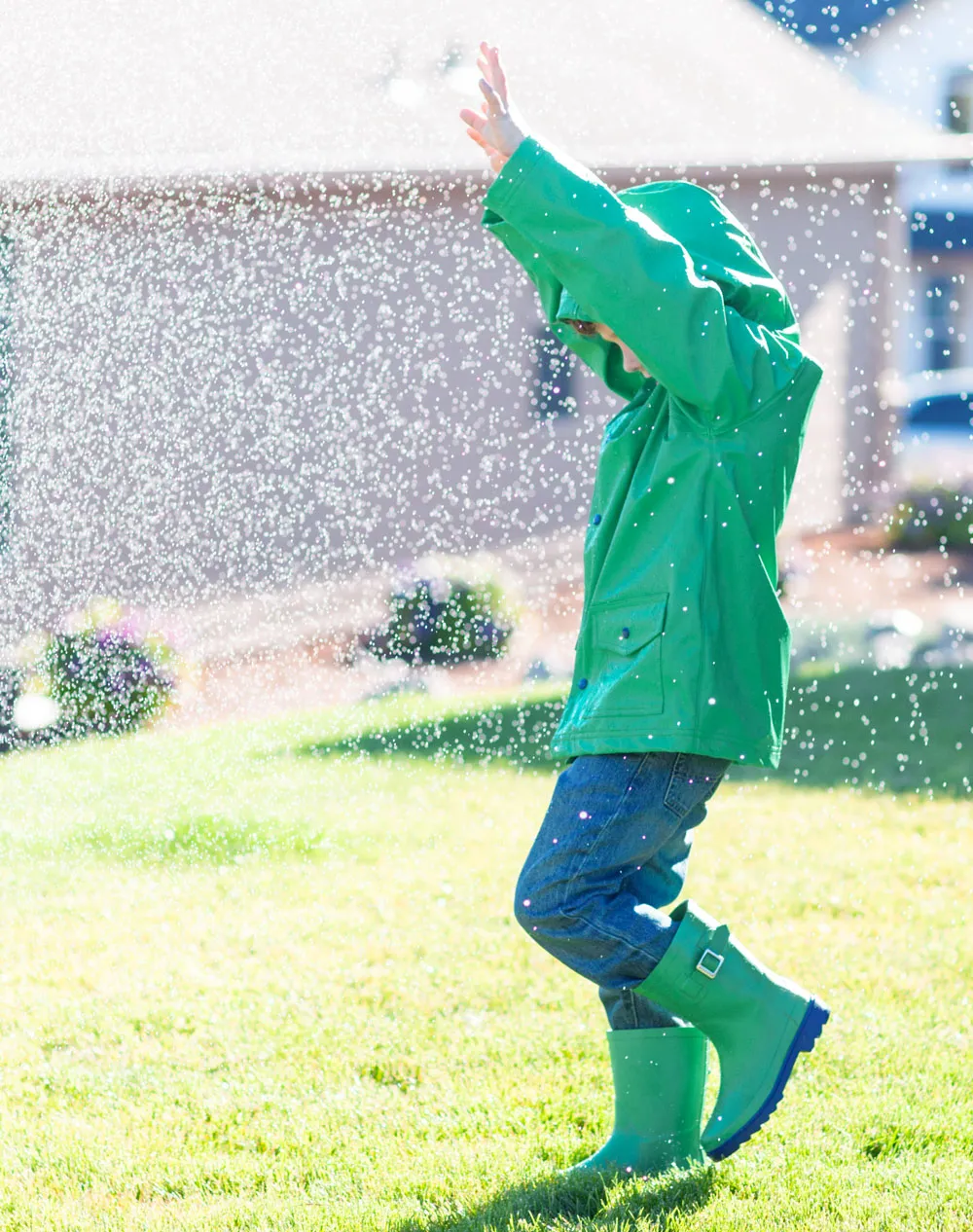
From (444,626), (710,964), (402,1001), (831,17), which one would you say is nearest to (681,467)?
(710,964)

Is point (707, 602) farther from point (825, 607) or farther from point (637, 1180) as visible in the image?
point (825, 607)

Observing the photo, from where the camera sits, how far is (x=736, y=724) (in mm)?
2113

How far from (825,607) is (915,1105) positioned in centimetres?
747

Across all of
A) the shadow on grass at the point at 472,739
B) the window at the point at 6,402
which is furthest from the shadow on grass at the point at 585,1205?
the window at the point at 6,402

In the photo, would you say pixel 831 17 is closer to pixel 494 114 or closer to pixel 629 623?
pixel 494 114

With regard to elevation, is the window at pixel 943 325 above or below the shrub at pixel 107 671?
below

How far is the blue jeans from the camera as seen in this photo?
2.12m

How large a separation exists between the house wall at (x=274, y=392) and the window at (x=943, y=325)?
9858mm

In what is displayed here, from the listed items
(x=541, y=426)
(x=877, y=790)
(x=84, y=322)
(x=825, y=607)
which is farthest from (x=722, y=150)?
(x=877, y=790)

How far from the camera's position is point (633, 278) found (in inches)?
78.5

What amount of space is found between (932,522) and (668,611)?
10116 millimetres

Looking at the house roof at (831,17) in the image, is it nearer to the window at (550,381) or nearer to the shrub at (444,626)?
the window at (550,381)

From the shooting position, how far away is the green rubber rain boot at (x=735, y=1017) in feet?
7.09

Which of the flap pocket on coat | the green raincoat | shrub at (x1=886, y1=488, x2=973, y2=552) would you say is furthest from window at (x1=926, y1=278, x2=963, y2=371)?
the flap pocket on coat
